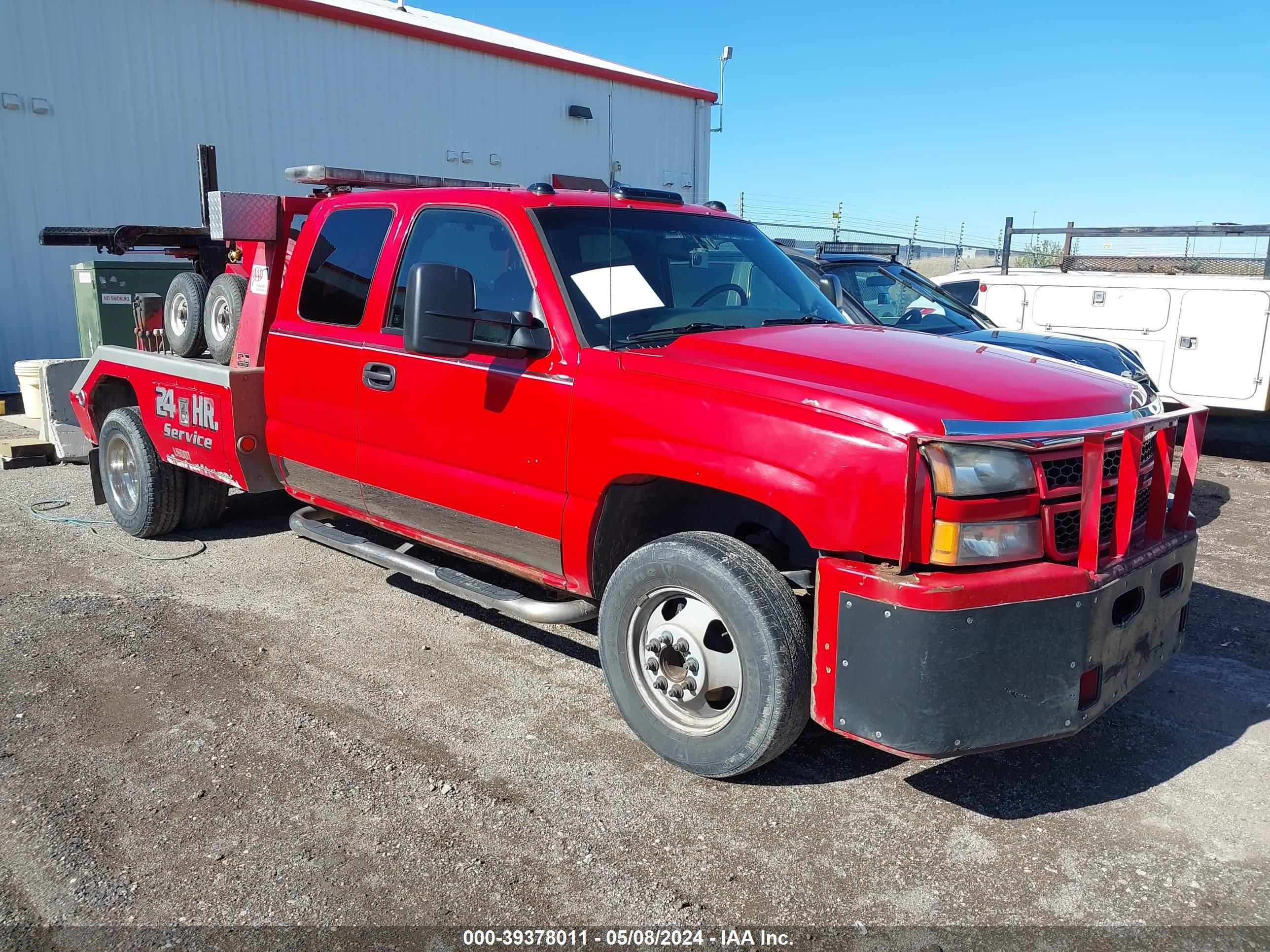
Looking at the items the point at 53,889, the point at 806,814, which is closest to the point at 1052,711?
the point at 806,814

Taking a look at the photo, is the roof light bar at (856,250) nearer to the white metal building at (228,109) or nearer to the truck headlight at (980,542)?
the white metal building at (228,109)

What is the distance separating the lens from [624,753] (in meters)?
3.58

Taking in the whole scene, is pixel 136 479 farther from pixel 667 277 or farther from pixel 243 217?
pixel 667 277

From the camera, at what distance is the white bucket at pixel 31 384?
913 centimetres

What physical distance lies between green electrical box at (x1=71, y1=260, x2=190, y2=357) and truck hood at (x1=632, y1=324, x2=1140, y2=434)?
319 inches

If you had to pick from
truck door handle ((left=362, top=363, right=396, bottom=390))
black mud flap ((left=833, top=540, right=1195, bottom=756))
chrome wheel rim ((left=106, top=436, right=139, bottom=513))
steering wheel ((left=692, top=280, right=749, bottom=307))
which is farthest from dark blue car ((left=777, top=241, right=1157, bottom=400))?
chrome wheel rim ((left=106, top=436, right=139, bottom=513))

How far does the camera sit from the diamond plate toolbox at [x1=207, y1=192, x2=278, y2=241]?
5.01 metres

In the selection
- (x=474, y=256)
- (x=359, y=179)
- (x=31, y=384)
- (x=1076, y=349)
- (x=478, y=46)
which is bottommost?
(x=31, y=384)

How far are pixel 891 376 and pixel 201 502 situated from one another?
4.76 meters

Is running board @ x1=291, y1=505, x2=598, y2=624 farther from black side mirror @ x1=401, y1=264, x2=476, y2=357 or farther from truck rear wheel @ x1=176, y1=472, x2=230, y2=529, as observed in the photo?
truck rear wheel @ x1=176, y1=472, x2=230, y2=529

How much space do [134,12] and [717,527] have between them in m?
13.2

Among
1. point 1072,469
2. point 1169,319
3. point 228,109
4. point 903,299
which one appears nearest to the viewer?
point 1072,469

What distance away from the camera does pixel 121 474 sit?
6.39m

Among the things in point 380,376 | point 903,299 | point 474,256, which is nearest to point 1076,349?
point 903,299
